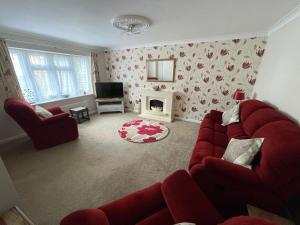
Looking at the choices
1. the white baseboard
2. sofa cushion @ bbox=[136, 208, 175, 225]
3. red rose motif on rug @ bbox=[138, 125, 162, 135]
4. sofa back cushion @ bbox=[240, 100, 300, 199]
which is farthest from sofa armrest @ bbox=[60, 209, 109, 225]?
the white baseboard

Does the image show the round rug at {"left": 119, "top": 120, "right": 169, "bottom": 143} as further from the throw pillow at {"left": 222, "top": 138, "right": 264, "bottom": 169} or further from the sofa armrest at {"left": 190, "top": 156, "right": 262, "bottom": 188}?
the sofa armrest at {"left": 190, "top": 156, "right": 262, "bottom": 188}

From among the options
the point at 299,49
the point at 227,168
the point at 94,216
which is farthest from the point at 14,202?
the point at 299,49

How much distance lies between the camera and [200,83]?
3834 millimetres

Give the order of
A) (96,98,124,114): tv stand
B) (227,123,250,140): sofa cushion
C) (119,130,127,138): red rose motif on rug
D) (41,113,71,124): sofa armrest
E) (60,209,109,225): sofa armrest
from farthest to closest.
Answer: (96,98,124,114): tv stand → (119,130,127,138): red rose motif on rug → (41,113,71,124): sofa armrest → (227,123,250,140): sofa cushion → (60,209,109,225): sofa armrest

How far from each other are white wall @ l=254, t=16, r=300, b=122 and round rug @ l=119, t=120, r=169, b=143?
7.00 ft

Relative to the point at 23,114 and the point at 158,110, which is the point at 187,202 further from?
the point at 158,110

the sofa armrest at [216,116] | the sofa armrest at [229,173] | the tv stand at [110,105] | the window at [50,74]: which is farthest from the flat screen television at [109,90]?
the sofa armrest at [229,173]

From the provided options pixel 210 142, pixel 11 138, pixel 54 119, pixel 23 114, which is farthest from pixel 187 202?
pixel 11 138

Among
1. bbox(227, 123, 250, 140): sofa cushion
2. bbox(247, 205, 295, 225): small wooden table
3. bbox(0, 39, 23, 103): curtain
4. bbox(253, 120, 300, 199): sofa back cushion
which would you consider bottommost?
bbox(247, 205, 295, 225): small wooden table

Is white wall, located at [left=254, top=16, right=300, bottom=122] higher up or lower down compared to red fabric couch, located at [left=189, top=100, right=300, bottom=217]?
higher up

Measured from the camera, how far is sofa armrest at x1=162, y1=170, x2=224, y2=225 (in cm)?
87

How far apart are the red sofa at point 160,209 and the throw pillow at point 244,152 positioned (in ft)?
2.20

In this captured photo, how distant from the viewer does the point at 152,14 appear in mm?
2092

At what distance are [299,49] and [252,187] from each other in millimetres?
1893
